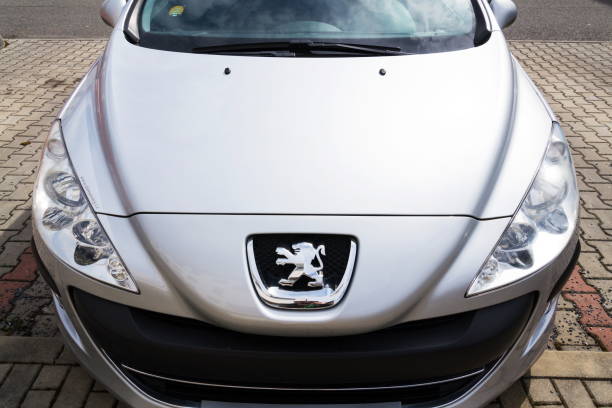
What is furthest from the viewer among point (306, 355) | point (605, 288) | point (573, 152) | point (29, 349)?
point (573, 152)

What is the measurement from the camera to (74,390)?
2305mm

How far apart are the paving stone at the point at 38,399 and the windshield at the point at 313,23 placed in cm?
146

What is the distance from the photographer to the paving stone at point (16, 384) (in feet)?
7.41

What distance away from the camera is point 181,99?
2254 millimetres

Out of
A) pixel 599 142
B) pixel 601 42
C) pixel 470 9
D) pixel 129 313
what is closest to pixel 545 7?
pixel 601 42

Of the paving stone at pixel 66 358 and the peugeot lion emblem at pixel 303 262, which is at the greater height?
the peugeot lion emblem at pixel 303 262

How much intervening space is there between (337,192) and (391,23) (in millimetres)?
1153

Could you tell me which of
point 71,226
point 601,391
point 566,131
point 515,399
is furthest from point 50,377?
point 566,131

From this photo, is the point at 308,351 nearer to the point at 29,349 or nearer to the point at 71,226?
the point at 71,226

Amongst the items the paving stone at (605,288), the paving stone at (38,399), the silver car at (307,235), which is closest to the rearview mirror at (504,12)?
the silver car at (307,235)

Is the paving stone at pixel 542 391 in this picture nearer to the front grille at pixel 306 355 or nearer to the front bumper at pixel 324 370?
the front bumper at pixel 324 370

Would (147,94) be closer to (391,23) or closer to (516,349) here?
(391,23)

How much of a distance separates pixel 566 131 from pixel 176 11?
10.8 feet

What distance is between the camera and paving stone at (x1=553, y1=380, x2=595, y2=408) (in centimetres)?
223
